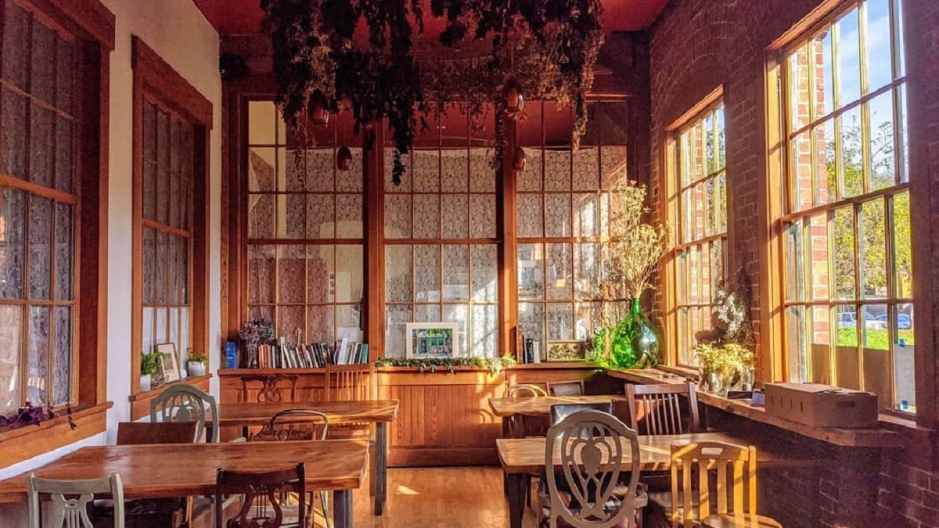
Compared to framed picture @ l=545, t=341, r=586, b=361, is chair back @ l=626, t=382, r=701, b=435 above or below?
below

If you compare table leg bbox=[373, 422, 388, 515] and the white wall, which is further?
table leg bbox=[373, 422, 388, 515]

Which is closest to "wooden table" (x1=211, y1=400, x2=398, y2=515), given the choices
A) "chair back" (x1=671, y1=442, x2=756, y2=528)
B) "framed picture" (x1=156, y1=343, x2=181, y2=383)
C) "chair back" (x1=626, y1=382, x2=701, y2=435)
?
"framed picture" (x1=156, y1=343, x2=181, y2=383)

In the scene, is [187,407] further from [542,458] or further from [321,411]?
[542,458]

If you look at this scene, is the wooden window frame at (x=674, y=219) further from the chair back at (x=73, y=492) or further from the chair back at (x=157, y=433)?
the chair back at (x=73, y=492)

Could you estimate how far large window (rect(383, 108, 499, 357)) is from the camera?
7.53 metres

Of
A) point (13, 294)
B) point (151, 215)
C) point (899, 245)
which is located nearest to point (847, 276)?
point (899, 245)

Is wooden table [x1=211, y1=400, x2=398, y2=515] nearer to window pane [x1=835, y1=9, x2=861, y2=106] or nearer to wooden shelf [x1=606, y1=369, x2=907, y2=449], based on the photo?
wooden shelf [x1=606, y1=369, x2=907, y2=449]

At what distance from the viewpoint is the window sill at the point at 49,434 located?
3.69 meters

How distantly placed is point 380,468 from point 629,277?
2973 millimetres

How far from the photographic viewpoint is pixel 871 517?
3.60m

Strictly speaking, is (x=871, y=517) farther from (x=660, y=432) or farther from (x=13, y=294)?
(x=13, y=294)

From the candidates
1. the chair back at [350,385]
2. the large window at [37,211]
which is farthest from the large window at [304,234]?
the large window at [37,211]

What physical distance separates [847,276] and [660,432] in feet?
5.56

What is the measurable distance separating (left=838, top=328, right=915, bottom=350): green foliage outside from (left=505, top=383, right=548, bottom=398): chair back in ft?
9.41
